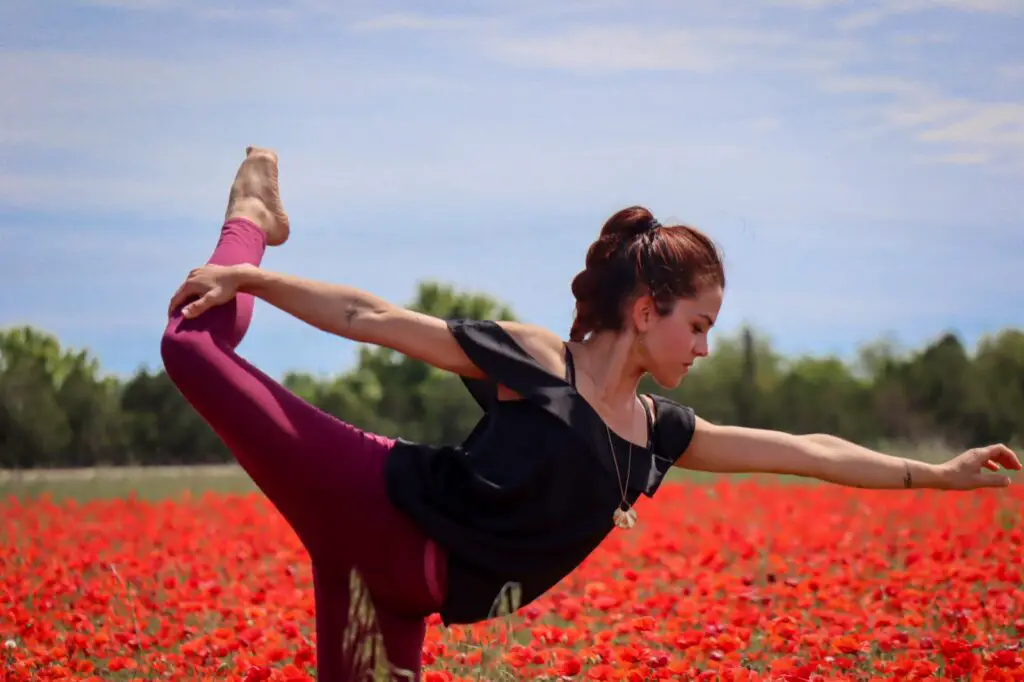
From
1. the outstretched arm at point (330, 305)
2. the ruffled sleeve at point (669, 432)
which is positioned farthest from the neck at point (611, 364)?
the outstretched arm at point (330, 305)

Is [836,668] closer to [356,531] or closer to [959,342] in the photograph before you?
[356,531]

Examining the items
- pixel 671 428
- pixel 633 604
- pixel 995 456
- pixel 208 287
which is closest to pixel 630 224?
pixel 671 428

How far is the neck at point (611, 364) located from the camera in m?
3.74

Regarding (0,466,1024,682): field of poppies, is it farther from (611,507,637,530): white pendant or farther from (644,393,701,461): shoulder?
(644,393,701,461): shoulder

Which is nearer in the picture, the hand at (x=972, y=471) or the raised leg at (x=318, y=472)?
the raised leg at (x=318, y=472)

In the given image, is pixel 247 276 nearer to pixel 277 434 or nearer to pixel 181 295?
pixel 181 295

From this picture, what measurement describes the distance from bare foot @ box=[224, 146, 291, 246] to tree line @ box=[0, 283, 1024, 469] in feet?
61.0

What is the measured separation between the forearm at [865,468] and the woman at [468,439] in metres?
0.70

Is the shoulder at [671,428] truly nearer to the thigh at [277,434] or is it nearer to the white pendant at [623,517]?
the white pendant at [623,517]

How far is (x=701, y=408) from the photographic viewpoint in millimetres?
30578

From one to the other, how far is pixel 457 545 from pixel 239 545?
5625 millimetres

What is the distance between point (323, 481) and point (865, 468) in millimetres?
1808

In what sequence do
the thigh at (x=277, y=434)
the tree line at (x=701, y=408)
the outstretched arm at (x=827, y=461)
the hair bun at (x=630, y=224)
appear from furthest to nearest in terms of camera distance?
1. the tree line at (x=701, y=408)
2. the outstretched arm at (x=827, y=461)
3. the hair bun at (x=630, y=224)
4. the thigh at (x=277, y=434)

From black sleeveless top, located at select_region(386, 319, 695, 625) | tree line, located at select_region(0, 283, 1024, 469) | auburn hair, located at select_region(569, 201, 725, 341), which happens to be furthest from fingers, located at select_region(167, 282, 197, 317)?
tree line, located at select_region(0, 283, 1024, 469)
